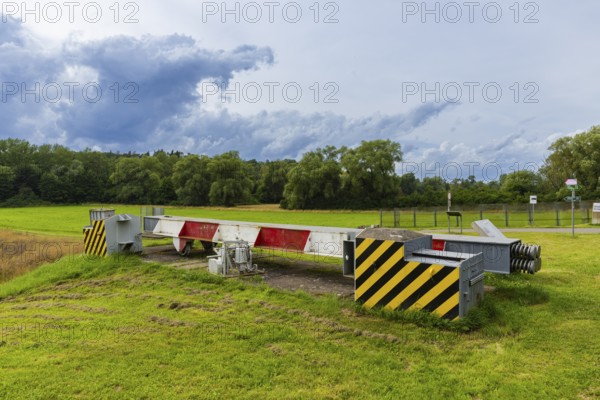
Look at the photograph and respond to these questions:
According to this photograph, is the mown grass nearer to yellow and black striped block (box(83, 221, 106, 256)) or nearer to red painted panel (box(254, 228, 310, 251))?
red painted panel (box(254, 228, 310, 251))

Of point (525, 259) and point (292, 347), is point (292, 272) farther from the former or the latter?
point (525, 259)

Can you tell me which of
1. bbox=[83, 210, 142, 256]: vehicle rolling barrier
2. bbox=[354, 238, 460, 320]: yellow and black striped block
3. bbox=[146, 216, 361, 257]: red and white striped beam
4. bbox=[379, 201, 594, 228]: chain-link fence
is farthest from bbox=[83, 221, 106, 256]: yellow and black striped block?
bbox=[379, 201, 594, 228]: chain-link fence

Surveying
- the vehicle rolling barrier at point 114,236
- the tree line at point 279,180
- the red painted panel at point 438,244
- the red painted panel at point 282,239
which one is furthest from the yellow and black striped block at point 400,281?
the tree line at point 279,180

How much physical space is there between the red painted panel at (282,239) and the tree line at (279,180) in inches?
1867

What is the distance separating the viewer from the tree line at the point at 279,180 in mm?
52406

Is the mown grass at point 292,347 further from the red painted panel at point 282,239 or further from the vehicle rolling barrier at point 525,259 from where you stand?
the red painted panel at point 282,239

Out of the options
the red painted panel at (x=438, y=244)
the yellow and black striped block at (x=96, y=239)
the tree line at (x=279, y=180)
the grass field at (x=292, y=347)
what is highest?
the tree line at (x=279, y=180)

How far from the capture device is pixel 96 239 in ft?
35.2

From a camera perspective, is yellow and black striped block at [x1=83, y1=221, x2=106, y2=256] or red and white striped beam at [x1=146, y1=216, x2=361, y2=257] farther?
yellow and black striped block at [x1=83, y1=221, x2=106, y2=256]

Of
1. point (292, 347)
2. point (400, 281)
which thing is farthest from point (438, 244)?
point (292, 347)

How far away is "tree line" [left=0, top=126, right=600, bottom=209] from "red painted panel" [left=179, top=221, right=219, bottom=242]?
47111 millimetres

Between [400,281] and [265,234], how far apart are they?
13.0 feet

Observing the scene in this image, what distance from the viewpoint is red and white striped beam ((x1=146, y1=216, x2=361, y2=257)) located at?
7230 millimetres

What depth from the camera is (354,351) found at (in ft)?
13.6
